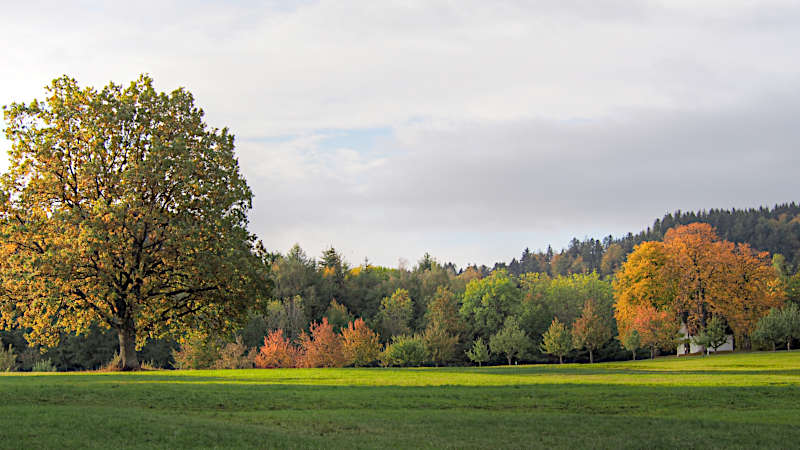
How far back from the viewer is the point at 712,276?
74938mm

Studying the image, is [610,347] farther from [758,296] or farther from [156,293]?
[156,293]

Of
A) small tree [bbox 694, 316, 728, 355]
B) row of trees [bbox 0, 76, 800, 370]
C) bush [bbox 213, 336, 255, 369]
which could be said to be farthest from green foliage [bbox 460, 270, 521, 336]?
row of trees [bbox 0, 76, 800, 370]

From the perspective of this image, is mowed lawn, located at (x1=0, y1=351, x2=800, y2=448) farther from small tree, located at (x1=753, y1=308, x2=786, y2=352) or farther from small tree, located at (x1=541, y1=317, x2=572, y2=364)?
small tree, located at (x1=541, y1=317, x2=572, y2=364)

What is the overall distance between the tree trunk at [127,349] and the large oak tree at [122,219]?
0.08 meters

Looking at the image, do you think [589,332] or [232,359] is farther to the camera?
[589,332]

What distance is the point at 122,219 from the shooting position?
34.0 meters

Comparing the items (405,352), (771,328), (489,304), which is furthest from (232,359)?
(771,328)

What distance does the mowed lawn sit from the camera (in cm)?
1523

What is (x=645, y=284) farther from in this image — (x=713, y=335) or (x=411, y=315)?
(x=411, y=315)

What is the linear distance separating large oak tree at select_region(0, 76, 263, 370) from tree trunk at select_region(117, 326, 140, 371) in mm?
80

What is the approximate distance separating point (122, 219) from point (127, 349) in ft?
30.4

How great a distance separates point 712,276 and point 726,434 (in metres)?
64.6

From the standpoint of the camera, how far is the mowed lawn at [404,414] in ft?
50.0

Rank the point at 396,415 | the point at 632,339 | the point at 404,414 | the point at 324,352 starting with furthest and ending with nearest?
the point at 632,339, the point at 324,352, the point at 404,414, the point at 396,415
